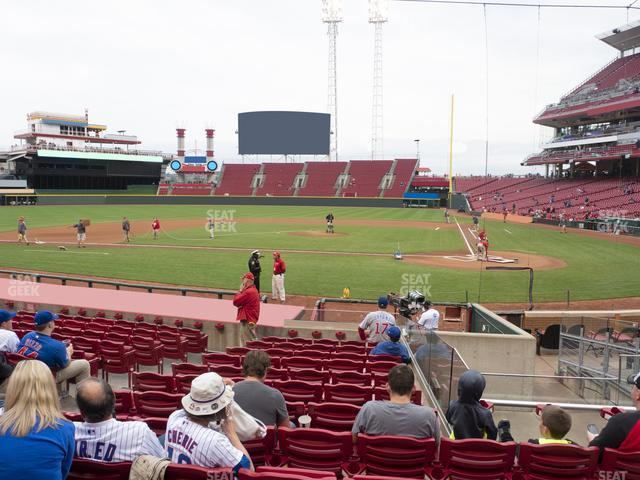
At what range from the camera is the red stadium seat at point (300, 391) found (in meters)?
6.00

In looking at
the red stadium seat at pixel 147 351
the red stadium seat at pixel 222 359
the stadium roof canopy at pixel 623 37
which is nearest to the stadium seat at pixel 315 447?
the red stadium seat at pixel 222 359

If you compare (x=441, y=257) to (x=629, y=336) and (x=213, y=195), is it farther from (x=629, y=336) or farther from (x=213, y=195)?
(x=213, y=195)

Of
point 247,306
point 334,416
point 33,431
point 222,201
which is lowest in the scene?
point 334,416

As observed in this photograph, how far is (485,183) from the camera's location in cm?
8050

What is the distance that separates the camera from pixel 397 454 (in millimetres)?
4004

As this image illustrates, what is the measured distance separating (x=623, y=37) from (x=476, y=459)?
8414cm

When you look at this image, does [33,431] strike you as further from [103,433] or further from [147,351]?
[147,351]

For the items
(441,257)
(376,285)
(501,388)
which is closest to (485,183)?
(441,257)

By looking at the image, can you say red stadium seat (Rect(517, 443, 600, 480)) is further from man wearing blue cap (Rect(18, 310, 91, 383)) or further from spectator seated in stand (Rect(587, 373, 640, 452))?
man wearing blue cap (Rect(18, 310, 91, 383))

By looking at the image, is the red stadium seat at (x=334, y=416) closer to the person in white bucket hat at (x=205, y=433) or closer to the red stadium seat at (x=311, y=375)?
the red stadium seat at (x=311, y=375)

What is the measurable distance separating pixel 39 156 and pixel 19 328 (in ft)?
274

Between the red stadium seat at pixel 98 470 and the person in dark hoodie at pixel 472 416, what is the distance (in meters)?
3.10

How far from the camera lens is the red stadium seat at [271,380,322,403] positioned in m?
6.00

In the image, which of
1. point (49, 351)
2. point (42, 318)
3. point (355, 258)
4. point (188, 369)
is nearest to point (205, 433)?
point (49, 351)
